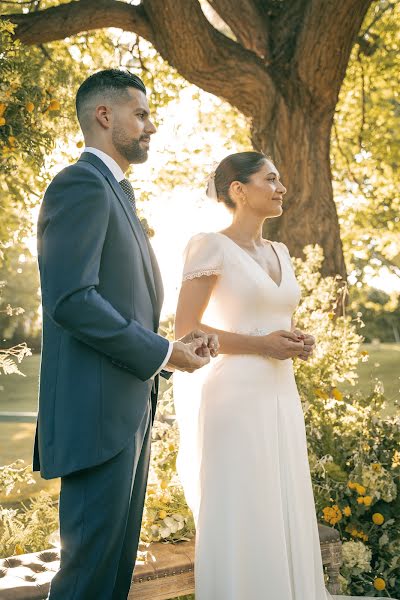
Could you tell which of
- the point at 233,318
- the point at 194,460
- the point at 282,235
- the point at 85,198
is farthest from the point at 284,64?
the point at 85,198

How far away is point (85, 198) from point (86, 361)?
0.44 m

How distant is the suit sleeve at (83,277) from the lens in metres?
1.91

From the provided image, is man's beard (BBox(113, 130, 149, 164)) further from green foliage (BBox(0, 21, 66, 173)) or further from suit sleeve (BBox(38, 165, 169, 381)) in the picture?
green foliage (BBox(0, 21, 66, 173))

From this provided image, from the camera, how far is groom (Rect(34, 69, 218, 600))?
1931 mm

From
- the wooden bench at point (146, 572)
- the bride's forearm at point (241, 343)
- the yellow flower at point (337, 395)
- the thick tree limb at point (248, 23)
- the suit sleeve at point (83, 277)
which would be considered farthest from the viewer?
the thick tree limb at point (248, 23)

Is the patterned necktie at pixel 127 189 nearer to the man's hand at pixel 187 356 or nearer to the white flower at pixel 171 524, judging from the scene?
the man's hand at pixel 187 356

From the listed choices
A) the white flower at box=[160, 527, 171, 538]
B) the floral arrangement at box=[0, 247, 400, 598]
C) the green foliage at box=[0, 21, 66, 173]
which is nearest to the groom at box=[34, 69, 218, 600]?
the white flower at box=[160, 527, 171, 538]

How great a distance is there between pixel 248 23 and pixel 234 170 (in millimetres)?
3310

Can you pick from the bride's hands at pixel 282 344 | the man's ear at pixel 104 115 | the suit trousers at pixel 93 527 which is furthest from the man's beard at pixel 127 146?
the bride's hands at pixel 282 344

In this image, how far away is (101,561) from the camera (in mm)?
1985

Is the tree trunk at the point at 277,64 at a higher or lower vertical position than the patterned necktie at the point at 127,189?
higher

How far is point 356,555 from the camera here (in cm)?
394

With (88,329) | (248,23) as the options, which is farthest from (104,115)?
(248,23)

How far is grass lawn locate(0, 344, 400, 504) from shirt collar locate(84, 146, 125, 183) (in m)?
2.40
